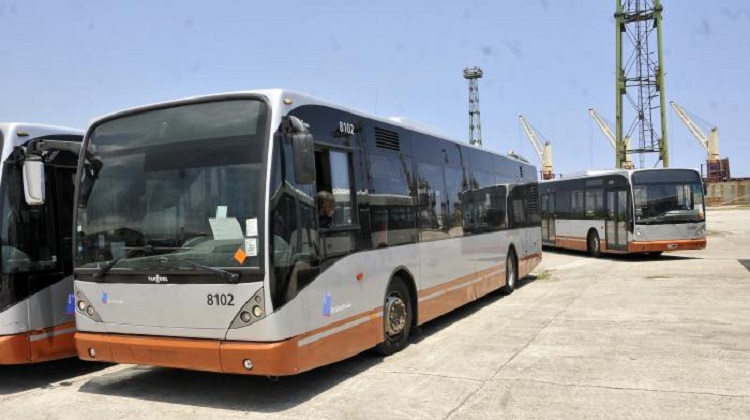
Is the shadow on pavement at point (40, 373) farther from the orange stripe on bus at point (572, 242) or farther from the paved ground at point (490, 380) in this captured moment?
the orange stripe on bus at point (572, 242)

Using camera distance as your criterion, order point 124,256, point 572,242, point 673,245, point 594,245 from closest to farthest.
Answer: point 124,256, point 673,245, point 594,245, point 572,242

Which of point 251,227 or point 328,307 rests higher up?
point 251,227

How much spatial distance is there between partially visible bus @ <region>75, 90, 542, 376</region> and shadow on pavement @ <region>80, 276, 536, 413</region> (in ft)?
1.35

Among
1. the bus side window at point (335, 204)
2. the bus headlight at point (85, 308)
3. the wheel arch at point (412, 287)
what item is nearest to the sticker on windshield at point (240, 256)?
the bus side window at point (335, 204)

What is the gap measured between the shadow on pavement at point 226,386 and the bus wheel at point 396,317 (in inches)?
8.8

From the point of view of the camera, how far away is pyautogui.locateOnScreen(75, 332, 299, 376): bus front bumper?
5609mm

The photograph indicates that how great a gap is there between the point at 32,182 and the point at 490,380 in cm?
490

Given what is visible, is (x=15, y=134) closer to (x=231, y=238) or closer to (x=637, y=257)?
(x=231, y=238)

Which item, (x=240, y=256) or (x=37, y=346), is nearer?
(x=240, y=256)

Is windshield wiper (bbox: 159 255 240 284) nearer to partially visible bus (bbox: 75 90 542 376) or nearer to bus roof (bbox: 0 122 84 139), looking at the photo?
partially visible bus (bbox: 75 90 542 376)

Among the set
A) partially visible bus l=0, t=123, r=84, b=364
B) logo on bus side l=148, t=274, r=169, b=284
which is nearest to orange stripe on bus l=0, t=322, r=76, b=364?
partially visible bus l=0, t=123, r=84, b=364

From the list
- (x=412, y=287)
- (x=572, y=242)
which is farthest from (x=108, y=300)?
(x=572, y=242)

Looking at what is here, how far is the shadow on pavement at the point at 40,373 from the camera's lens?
283 inches

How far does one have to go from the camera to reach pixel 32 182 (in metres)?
6.56
